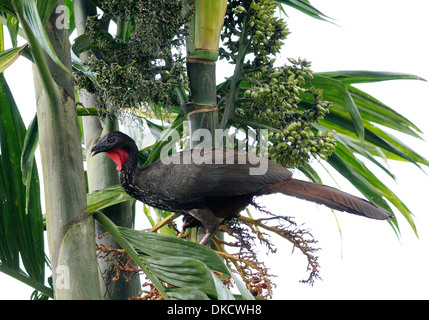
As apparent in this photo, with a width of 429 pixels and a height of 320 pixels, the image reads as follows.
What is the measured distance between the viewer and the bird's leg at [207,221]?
1525 millimetres

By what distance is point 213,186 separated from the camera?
1.54 meters

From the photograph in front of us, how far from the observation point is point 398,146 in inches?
80.0

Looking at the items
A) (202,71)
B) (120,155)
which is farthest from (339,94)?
(120,155)

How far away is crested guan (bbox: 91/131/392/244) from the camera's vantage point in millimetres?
1527

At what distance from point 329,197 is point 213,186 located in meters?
0.32

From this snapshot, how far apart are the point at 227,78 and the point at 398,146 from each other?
0.75 metres

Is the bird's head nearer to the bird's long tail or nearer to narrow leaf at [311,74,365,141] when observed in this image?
the bird's long tail

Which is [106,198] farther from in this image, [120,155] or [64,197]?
[64,197]

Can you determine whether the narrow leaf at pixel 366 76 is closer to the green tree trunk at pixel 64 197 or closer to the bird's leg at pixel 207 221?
the bird's leg at pixel 207 221

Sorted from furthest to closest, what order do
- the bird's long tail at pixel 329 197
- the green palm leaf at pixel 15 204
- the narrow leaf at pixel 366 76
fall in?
the narrow leaf at pixel 366 76 → the green palm leaf at pixel 15 204 → the bird's long tail at pixel 329 197

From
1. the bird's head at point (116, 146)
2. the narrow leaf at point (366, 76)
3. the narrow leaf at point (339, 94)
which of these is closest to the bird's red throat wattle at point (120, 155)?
the bird's head at point (116, 146)
